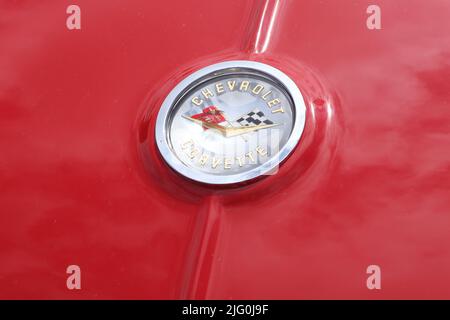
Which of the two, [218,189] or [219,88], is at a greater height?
[219,88]

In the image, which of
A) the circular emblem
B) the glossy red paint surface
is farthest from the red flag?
the glossy red paint surface

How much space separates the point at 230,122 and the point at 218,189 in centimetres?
13

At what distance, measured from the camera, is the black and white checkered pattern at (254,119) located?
130 centimetres

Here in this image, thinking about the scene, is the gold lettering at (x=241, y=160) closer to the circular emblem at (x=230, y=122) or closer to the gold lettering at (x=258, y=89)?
the circular emblem at (x=230, y=122)

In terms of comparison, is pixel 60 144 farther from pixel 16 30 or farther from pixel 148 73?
pixel 16 30

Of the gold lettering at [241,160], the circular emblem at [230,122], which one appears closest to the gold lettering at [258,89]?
the circular emblem at [230,122]

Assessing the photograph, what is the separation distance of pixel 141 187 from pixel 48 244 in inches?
7.4

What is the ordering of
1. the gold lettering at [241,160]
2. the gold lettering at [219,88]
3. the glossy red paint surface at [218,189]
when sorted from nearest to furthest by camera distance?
the glossy red paint surface at [218,189] < the gold lettering at [241,160] < the gold lettering at [219,88]

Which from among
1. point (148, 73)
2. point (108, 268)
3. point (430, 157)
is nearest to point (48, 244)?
point (108, 268)

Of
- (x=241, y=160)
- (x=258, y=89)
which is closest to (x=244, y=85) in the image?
(x=258, y=89)

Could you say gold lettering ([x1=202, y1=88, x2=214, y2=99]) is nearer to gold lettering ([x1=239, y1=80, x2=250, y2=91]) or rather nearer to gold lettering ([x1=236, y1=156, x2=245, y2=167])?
gold lettering ([x1=239, y1=80, x2=250, y2=91])

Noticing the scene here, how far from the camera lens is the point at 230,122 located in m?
1.32

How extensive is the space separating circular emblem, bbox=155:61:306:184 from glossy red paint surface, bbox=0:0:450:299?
0.03m

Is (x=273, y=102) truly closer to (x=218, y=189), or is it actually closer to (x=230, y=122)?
(x=230, y=122)
